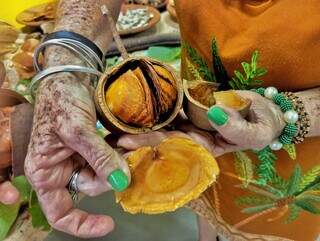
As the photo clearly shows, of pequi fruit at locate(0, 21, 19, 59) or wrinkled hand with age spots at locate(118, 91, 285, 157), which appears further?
pequi fruit at locate(0, 21, 19, 59)

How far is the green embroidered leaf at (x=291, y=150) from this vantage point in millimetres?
583

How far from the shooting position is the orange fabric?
1.82 ft

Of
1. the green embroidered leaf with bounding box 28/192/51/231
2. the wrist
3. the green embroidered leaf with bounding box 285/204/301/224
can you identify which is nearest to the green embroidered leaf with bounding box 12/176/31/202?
the green embroidered leaf with bounding box 28/192/51/231

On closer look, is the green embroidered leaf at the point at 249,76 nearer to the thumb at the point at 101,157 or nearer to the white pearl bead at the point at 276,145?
the white pearl bead at the point at 276,145

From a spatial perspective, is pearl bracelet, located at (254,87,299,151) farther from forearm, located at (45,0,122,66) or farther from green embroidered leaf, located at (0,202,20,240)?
green embroidered leaf, located at (0,202,20,240)

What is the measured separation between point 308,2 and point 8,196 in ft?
1.58

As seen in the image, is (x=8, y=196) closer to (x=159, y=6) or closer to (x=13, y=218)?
(x=13, y=218)

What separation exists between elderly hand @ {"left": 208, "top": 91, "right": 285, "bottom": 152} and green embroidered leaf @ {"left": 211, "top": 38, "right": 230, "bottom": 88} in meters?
→ 0.08

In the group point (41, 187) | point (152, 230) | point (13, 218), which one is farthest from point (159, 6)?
point (41, 187)

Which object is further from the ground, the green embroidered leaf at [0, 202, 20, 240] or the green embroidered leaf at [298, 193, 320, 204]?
the green embroidered leaf at [298, 193, 320, 204]

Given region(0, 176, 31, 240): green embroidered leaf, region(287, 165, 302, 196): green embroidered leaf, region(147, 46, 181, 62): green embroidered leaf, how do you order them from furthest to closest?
region(147, 46, 181, 62): green embroidered leaf → region(0, 176, 31, 240): green embroidered leaf → region(287, 165, 302, 196): green embroidered leaf

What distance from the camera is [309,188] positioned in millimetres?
672

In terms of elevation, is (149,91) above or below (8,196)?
above

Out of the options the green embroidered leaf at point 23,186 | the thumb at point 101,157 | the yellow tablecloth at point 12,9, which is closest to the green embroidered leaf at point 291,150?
the thumb at point 101,157
